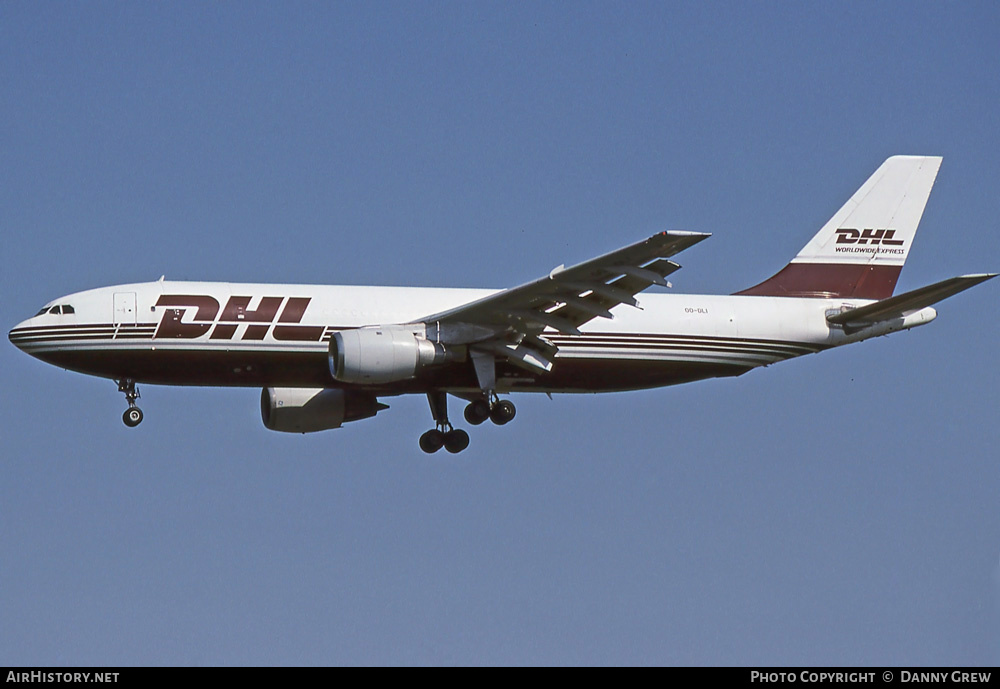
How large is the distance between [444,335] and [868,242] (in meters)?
12.8

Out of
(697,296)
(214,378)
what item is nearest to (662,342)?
(697,296)

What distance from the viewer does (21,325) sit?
1494 inches

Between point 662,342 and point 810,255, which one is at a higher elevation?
point 810,255

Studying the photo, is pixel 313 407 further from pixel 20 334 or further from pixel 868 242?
pixel 868 242

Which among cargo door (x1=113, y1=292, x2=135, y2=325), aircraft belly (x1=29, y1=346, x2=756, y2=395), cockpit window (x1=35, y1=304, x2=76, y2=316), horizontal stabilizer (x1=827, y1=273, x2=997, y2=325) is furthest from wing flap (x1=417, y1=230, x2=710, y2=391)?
cockpit window (x1=35, y1=304, x2=76, y2=316)

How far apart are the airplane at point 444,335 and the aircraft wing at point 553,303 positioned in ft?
0.14

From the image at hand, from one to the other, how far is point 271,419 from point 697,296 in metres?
11.7

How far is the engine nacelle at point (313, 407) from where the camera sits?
41250mm

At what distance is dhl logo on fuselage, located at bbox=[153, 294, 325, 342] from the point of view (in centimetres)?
3697

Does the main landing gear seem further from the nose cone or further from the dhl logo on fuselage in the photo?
the nose cone
